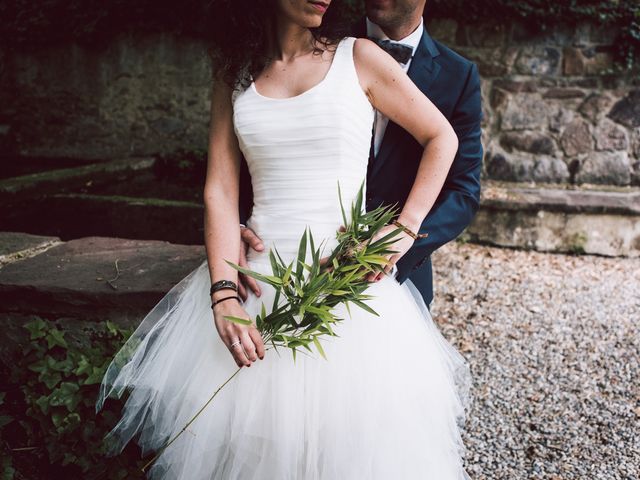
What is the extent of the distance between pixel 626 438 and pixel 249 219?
2022mm

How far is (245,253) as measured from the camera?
1793 millimetres

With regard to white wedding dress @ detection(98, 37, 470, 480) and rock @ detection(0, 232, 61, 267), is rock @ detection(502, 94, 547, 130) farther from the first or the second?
rock @ detection(0, 232, 61, 267)

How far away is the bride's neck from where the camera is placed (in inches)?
68.5

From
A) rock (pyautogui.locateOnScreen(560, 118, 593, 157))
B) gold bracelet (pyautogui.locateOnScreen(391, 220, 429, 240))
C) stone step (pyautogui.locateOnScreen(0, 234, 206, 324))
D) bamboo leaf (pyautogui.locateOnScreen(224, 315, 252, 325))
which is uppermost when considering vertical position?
rock (pyautogui.locateOnScreen(560, 118, 593, 157))

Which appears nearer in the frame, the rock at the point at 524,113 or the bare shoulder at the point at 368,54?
the bare shoulder at the point at 368,54

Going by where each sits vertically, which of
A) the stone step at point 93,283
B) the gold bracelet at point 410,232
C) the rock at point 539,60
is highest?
the rock at point 539,60

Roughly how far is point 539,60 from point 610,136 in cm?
100

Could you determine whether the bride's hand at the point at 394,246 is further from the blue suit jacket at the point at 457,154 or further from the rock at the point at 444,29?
the rock at the point at 444,29

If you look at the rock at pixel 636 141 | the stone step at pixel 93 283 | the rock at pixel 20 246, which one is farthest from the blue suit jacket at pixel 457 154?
the rock at pixel 636 141

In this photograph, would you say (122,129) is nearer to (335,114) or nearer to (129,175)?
(129,175)

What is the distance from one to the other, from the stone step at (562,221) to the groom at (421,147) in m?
3.15

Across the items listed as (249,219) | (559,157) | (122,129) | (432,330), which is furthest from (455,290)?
(122,129)

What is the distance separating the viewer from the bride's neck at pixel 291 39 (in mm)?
1739

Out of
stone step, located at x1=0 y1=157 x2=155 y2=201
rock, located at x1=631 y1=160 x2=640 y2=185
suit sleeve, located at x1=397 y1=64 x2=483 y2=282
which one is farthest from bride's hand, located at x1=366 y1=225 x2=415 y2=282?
rock, located at x1=631 y1=160 x2=640 y2=185
